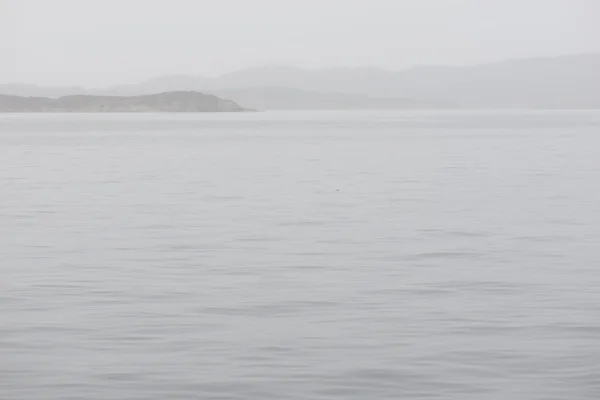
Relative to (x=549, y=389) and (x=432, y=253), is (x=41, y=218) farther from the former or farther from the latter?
(x=549, y=389)

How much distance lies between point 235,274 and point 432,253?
4081 millimetres

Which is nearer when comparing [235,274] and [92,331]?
[92,331]

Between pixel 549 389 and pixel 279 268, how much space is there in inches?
315

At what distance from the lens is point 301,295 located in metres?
16.0

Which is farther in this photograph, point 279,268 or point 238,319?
point 279,268

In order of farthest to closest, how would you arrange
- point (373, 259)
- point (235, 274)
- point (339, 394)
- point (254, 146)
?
point (254, 146), point (373, 259), point (235, 274), point (339, 394)

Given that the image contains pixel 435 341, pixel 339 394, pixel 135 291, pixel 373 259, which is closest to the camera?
pixel 339 394

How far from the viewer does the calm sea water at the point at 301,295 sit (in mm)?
11492

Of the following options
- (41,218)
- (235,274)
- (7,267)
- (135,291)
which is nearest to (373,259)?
(235,274)

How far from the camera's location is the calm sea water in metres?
11.5

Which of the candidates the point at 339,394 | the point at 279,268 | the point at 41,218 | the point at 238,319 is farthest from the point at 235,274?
the point at 41,218

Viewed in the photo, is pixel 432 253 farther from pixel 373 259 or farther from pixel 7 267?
pixel 7 267

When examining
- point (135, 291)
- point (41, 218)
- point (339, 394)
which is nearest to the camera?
point (339, 394)

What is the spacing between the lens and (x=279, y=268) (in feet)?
61.0
